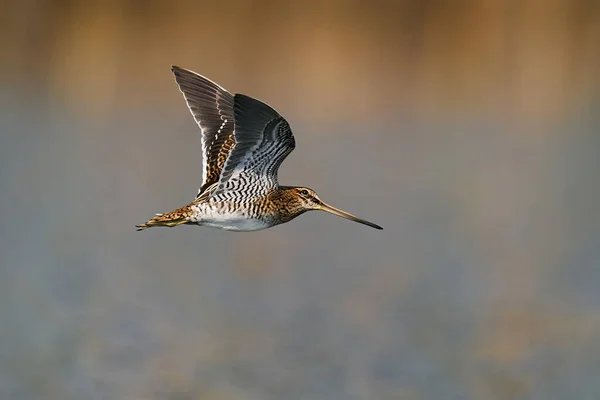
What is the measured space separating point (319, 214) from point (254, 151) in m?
3.19

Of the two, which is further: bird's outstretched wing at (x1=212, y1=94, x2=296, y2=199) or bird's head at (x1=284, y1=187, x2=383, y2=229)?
bird's head at (x1=284, y1=187, x2=383, y2=229)

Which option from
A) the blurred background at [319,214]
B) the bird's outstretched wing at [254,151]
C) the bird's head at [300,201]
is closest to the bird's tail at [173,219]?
the bird's outstretched wing at [254,151]

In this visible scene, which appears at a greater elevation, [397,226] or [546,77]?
[546,77]

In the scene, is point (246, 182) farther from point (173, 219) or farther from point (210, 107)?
point (210, 107)

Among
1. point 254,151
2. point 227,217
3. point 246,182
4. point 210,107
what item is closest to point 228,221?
point 227,217

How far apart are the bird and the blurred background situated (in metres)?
1.39

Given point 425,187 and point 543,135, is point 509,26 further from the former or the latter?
point 425,187

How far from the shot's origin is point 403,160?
25.2 feet

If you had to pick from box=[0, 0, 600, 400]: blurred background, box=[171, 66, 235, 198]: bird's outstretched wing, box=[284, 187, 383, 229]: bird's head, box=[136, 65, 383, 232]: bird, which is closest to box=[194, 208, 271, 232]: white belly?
box=[136, 65, 383, 232]: bird

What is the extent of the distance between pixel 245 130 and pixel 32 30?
621cm

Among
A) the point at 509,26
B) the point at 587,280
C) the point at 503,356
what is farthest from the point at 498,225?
the point at 509,26

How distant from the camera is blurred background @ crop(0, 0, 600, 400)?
218 inches

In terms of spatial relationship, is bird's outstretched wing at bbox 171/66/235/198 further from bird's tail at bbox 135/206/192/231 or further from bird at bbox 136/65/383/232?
bird's tail at bbox 135/206/192/231

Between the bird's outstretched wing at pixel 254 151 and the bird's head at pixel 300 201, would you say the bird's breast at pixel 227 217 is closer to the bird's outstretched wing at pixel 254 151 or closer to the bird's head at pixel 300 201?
the bird's outstretched wing at pixel 254 151
